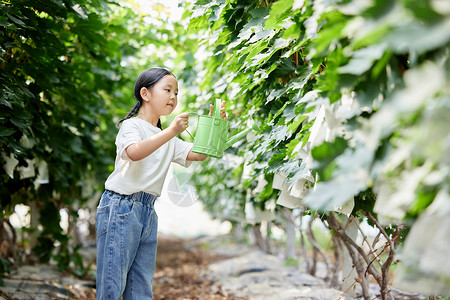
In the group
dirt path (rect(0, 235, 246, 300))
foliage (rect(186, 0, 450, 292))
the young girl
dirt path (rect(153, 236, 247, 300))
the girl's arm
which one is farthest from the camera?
dirt path (rect(153, 236, 247, 300))

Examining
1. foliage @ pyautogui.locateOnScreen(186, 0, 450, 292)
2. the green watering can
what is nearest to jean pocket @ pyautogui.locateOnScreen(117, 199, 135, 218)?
the green watering can

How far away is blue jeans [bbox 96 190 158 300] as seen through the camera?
2094 mm

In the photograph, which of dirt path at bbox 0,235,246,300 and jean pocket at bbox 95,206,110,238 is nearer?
jean pocket at bbox 95,206,110,238

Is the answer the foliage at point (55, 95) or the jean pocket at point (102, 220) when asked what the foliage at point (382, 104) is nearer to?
the jean pocket at point (102, 220)

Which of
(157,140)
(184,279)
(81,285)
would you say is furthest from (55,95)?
(184,279)

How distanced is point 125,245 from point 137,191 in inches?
9.8

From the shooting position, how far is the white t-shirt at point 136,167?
2.12 m

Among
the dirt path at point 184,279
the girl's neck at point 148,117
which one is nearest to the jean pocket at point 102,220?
the girl's neck at point 148,117

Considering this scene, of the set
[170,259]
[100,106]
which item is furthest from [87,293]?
[170,259]

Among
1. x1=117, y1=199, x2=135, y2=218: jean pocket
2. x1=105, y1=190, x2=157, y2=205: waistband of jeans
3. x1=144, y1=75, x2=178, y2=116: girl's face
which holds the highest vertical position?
x1=144, y1=75, x2=178, y2=116: girl's face

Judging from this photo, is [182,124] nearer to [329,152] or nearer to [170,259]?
[329,152]

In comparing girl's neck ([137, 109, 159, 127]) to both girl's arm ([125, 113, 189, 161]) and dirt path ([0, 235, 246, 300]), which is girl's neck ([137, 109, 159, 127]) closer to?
girl's arm ([125, 113, 189, 161])

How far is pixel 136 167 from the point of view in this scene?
2.18 meters

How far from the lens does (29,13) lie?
242 cm
